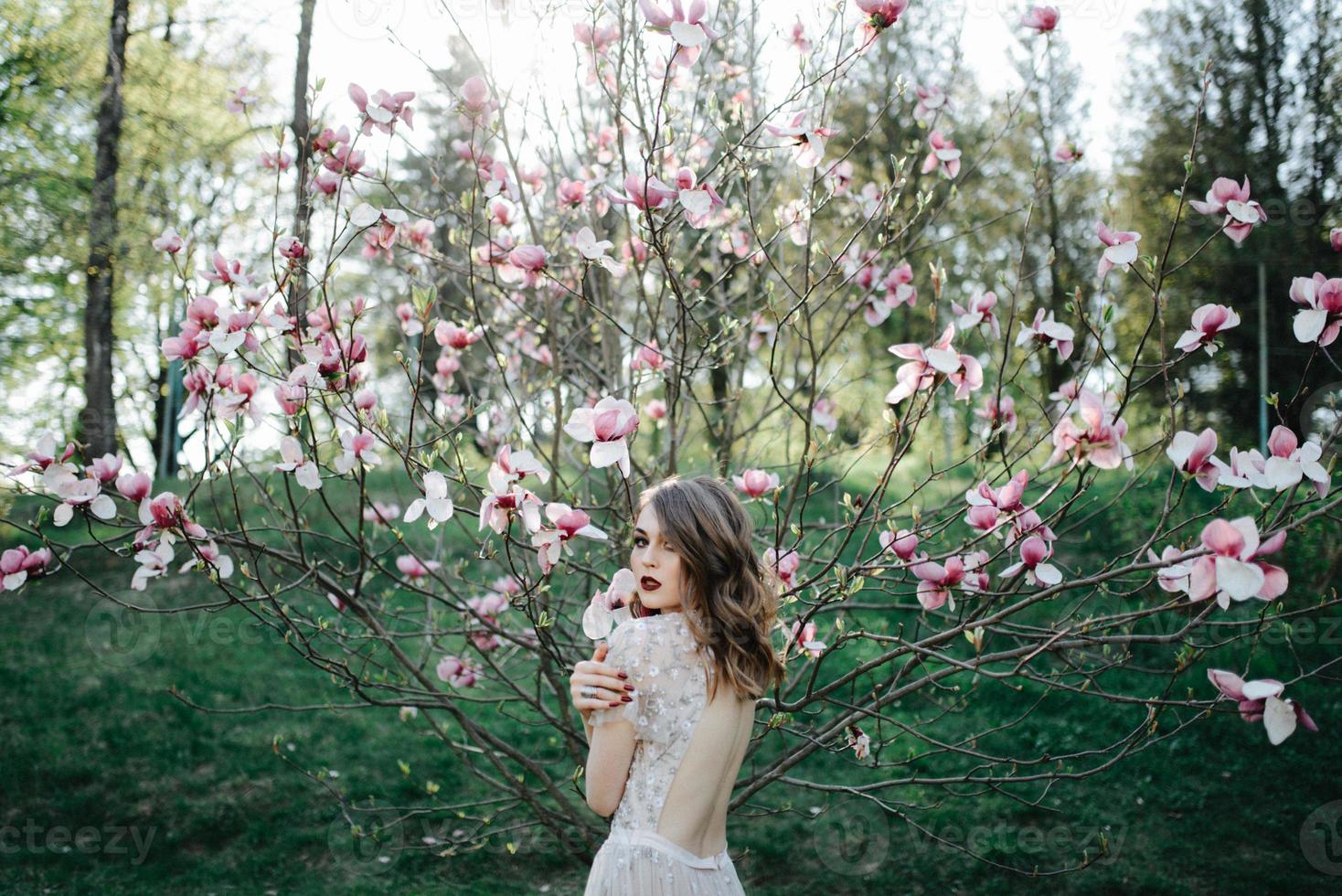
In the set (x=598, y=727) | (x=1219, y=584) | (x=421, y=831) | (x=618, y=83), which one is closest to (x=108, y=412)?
(x=421, y=831)

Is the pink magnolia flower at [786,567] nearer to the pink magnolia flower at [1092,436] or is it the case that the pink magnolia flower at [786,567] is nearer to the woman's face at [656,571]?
the woman's face at [656,571]

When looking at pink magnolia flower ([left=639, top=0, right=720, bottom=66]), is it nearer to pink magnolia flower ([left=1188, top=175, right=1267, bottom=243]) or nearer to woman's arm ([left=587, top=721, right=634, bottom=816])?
pink magnolia flower ([left=1188, top=175, right=1267, bottom=243])

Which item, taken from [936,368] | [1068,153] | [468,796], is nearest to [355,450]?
[936,368]

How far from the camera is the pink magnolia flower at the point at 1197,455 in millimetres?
1757

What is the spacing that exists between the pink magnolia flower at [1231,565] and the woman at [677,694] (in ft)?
2.35

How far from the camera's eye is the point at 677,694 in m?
1.72

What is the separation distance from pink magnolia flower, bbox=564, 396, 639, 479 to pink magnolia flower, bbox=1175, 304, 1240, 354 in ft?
3.32

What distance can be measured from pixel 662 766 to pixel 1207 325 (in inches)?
49.6

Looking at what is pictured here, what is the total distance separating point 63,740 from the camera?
5.30 m

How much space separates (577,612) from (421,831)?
1.48 m

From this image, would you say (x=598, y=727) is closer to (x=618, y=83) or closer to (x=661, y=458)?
(x=618, y=83)

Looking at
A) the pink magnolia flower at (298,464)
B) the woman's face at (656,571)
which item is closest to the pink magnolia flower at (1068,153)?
the woman's face at (656,571)

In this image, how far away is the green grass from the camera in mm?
4094

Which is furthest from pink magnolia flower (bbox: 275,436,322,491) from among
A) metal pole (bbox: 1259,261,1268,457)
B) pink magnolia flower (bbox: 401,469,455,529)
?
metal pole (bbox: 1259,261,1268,457)
